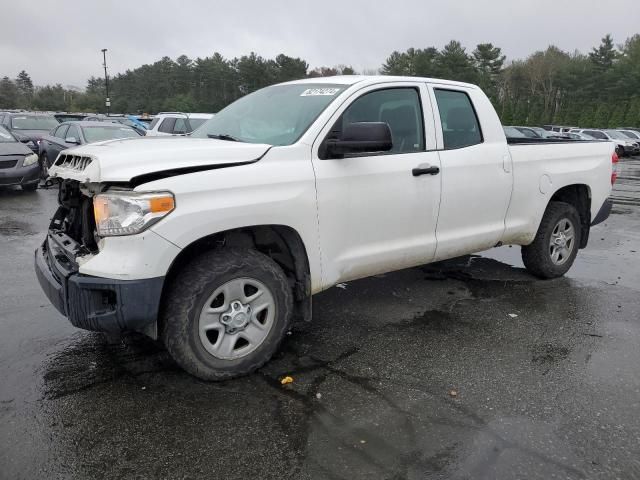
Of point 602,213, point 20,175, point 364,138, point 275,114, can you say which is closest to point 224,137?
point 275,114

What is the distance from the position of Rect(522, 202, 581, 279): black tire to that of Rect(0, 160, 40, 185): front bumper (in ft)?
32.0

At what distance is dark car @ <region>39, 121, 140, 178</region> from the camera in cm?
1194

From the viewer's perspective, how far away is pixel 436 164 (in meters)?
4.14

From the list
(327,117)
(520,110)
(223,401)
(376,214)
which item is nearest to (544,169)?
(376,214)

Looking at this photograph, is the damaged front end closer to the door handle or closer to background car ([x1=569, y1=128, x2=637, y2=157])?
the door handle

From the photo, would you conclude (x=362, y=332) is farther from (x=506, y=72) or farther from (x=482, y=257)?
(x=506, y=72)

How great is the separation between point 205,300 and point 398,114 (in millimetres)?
2129

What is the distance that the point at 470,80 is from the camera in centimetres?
5856

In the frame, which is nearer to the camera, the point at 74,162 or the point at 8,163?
the point at 74,162

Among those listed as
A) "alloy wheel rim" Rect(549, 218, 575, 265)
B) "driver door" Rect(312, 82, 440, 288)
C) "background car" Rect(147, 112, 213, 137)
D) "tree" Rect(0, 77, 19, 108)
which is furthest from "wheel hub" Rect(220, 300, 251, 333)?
"tree" Rect(0, 77, 19, 108)

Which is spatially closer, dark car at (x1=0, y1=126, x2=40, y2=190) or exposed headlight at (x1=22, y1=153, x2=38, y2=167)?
dark car at (x1=0, y1=126, x2=40, y2=190)

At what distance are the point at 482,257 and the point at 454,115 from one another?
2638 millimetres

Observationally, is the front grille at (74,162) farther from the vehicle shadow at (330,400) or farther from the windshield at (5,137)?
the windshield at (5,137)

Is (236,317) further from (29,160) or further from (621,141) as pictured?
(621,141)
